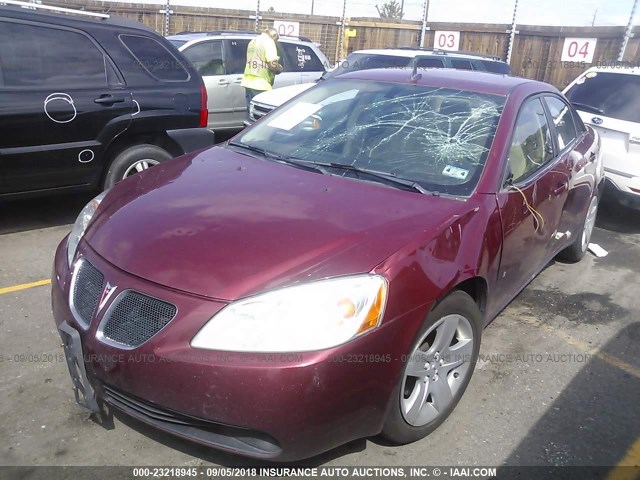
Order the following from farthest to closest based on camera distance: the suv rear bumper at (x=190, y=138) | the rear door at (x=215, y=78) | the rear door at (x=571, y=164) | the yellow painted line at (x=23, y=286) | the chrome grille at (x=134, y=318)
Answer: the rear door at (x=215, y=78) < the suv rear bumper at (x=190, y=138) < the rear door at (x=571, y=164) < the yellow painted line at (x=23, y=286) < the chrome grille at (x=134, y=318)

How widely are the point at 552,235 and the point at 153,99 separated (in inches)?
144

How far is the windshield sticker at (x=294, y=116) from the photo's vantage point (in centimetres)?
386

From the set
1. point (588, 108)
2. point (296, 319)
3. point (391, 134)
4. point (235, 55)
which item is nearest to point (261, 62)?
point (235, 55)

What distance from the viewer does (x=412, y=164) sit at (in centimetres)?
327

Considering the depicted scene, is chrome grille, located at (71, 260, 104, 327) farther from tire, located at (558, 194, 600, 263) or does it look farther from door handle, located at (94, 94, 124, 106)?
tire, located at (558, 194, 600, 263)

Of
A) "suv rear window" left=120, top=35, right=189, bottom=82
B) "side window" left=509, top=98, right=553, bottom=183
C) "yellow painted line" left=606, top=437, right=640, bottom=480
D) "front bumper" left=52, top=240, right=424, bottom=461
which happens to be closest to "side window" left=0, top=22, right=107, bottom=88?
"suv rear window" left=120, top=35, right=189, bottom=82

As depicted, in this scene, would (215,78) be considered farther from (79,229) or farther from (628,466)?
(628,466)

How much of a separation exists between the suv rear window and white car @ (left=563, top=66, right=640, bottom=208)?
4.30 metres

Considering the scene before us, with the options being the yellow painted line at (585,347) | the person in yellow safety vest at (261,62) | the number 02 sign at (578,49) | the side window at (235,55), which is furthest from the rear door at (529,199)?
the number 02 sign at (578,49)

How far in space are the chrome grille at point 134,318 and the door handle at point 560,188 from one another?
8.86 feet

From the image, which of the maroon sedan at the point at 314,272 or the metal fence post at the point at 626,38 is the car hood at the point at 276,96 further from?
the metal fence post at the point at 626,38

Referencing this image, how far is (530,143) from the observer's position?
3.68 metres

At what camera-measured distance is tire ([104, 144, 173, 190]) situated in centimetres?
537

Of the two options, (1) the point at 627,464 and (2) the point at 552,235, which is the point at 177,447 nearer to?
(1) the point at 627,464
